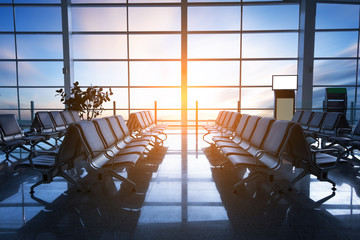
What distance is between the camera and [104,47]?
834 cm

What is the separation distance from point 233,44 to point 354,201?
733cm

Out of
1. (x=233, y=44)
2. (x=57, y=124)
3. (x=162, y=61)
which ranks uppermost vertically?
(x=233, y=44)

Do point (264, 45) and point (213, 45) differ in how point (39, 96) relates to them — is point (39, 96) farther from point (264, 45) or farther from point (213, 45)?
point (264, 45)

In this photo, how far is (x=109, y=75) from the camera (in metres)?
8.43

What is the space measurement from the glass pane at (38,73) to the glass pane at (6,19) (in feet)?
4.90

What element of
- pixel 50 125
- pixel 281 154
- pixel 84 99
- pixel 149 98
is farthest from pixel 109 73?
pixel 281 154

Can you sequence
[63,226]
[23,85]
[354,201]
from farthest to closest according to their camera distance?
[23,85] → [354,201] → [63,226]

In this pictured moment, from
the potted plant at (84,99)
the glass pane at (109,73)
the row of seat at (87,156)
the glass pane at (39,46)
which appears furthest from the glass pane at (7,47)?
the row of seat at (87,156)

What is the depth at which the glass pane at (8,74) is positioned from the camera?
326 inches

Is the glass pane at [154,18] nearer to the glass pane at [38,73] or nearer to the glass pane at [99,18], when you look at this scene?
the glass pane at [99,18]

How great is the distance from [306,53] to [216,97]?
4026 millimetres

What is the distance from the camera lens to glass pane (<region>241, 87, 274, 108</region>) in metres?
8.34

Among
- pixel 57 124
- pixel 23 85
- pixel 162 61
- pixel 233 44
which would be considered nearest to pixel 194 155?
pixel 57 124

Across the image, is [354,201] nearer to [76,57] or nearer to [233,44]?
[233,44]
